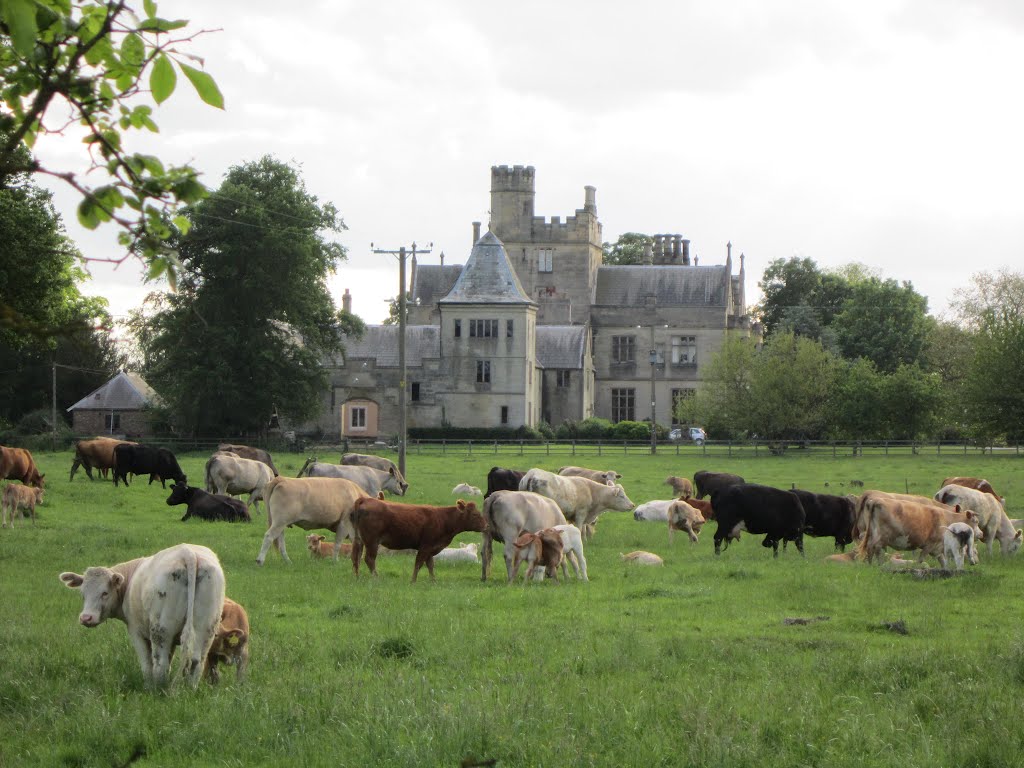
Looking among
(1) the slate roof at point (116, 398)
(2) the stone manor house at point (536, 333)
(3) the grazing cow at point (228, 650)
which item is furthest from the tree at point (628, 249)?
(3) the grazing cow at point (228, 650)

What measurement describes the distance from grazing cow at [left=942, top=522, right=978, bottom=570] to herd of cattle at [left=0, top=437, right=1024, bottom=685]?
0.02 metres

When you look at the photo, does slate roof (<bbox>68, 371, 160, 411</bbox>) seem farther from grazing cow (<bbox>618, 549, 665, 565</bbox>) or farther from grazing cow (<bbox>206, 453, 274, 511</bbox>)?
grazing cow (<bbox>618, 549, 665, 565</bbox>)

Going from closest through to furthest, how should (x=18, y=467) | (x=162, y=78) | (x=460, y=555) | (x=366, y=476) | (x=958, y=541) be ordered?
(x=162, y=78), (x=958, y=541), (x=460, y=555), (x=366, y=476), (x=18, y=467)

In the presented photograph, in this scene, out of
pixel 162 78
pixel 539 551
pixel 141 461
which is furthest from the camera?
pixel 141 461

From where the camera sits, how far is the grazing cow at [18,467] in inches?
1133

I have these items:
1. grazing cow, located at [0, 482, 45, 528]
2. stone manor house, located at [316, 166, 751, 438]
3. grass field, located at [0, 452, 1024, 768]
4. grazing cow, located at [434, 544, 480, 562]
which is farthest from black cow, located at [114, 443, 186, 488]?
stone manor house, located at [316, 166, 751, 438]

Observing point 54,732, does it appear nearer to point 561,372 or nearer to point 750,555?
point 750,555

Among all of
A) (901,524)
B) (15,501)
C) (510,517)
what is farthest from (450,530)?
(15,501)

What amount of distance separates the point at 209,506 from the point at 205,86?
71.9 feet

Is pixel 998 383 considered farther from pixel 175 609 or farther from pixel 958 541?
pixel 175 609

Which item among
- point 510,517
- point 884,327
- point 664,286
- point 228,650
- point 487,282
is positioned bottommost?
point 228,650

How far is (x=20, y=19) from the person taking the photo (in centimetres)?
397

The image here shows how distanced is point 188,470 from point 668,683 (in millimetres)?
33417

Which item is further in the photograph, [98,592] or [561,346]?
[561,346]
